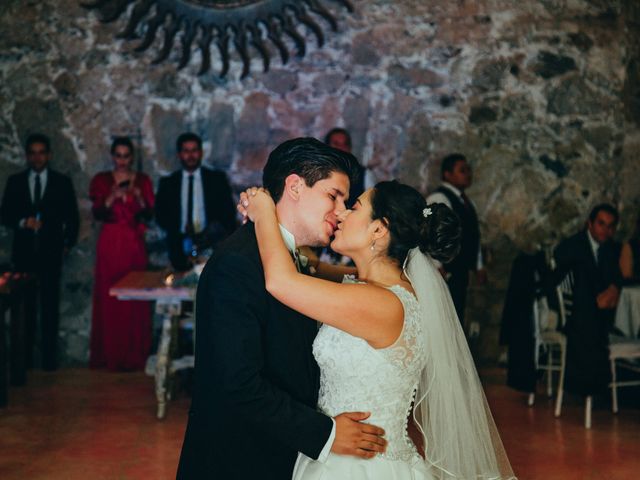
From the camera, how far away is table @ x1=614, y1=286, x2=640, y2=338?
5582 millimetres

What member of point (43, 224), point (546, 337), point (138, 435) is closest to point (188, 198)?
point (43, 224)

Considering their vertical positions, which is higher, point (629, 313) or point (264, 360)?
point (264, 360)

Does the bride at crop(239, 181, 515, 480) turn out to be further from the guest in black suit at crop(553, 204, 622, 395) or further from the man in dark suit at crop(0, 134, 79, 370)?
the man in dark suit at crop(0, 134, 79, 370)

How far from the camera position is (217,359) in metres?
1.91

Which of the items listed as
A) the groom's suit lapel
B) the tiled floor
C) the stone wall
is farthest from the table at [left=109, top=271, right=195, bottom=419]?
the groom's suit lapel

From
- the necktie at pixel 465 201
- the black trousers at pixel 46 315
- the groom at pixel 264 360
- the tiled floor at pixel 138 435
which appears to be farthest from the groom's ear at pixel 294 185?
the black trousers at pixel 46 315

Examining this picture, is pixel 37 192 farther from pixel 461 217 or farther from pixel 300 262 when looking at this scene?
pixel 300 262

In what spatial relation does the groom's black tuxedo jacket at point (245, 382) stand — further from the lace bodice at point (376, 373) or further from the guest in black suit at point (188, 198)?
the guest in black suit at point (188, 198)

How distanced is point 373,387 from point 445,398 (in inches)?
15.5

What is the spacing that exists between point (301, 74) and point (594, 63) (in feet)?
7.39

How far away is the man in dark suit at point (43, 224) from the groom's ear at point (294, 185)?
4.42 metres

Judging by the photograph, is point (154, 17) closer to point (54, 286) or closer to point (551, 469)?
point (54, 286)

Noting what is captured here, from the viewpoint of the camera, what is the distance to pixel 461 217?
242 inches

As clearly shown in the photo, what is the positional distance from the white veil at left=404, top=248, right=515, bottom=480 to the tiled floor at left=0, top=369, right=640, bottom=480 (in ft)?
5.11
